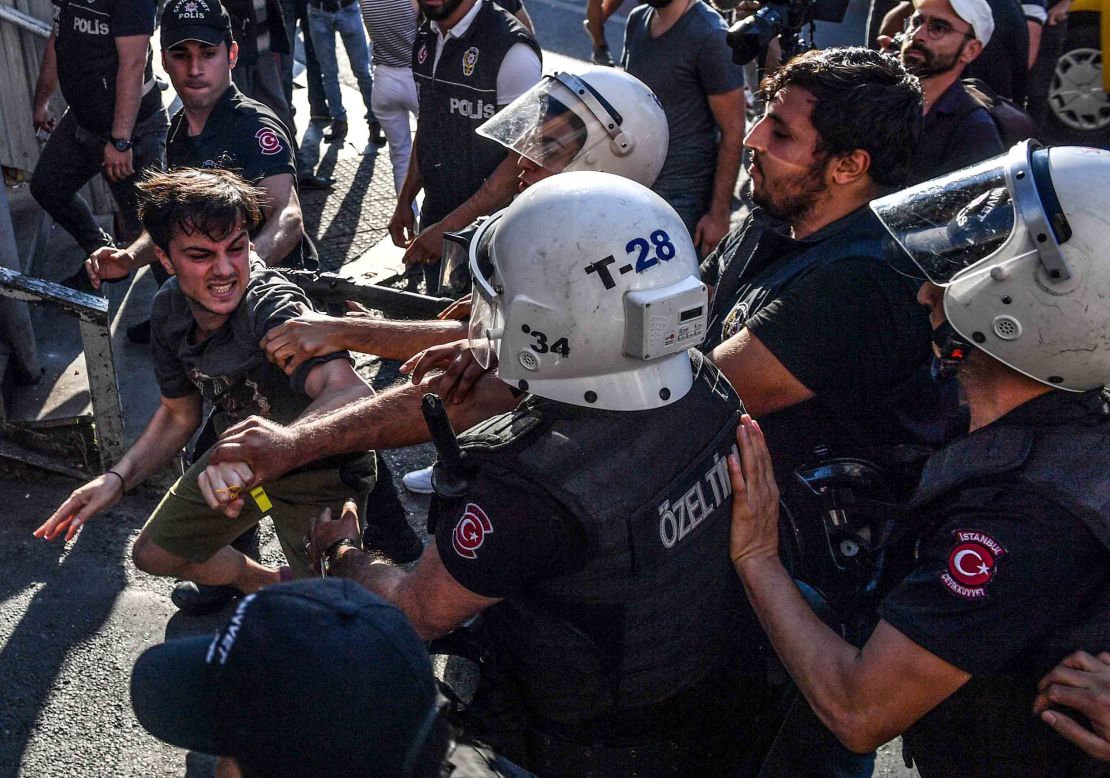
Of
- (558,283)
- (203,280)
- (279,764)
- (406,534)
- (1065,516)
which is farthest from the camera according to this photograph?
(406,534)

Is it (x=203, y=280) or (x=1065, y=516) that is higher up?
(x=1065, y=516)

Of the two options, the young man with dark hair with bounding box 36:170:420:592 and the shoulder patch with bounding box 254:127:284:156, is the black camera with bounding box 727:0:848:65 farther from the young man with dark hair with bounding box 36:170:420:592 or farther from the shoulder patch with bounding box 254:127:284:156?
the young man with dark hair with bounding box 36:170:420:592

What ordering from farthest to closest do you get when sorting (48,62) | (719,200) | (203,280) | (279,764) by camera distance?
(48,62), (719,200), (203,280), (279,764)

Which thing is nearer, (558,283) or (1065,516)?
(1065,516)

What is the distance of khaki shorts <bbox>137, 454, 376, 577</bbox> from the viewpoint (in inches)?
132

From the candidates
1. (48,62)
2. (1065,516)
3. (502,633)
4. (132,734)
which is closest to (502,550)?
(502,633)

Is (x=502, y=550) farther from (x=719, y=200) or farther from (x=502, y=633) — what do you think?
(x=719, y=200)

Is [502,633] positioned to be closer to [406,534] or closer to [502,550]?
[502,550]

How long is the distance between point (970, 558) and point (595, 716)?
79 centimetres

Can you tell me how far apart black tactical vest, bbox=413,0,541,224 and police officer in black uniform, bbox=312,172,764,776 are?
275 centimetres

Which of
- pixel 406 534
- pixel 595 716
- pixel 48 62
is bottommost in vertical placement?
pixel 406 534

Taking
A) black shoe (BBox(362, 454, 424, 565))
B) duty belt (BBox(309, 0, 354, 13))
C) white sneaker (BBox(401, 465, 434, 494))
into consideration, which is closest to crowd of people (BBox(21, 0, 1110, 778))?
black shoe (BBox(362, 454, 424, 565))

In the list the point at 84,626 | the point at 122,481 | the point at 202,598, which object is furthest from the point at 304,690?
the point at 84,626

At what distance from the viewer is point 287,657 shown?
150 centimetres
